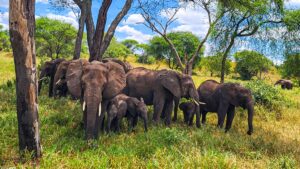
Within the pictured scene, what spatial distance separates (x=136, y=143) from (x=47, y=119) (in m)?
3.01

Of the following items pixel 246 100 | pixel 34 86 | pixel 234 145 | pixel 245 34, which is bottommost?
pixel 234 145

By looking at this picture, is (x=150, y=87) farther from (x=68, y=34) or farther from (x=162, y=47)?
(x=162, y=47)

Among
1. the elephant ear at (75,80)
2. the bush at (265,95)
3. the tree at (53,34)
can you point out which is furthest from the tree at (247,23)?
the tree at (53,34)

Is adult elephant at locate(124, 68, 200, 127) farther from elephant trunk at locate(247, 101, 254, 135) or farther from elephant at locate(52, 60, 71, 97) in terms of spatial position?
elephant at locate(52, 60, 71, 97)

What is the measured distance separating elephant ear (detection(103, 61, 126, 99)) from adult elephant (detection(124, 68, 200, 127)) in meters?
2.68

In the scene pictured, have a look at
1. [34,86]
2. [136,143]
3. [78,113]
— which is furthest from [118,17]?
[34,86]

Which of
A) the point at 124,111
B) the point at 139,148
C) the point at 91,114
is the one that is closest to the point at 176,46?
the point at 124,111

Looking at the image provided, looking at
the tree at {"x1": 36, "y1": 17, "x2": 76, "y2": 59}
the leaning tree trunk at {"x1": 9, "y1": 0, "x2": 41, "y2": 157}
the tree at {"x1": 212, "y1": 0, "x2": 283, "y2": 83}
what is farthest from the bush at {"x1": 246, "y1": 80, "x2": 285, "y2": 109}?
the tree at {"x1": 36, "y1": 17, "x2": 76, "y2": 59}

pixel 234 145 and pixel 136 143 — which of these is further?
pixel 234 145

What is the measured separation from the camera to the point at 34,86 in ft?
20.5

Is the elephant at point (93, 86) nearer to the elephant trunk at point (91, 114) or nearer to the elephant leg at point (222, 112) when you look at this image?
the elephant trunk at point (91, 114)

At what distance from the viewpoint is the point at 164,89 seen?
11.8 metres

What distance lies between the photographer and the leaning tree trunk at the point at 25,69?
5967mm

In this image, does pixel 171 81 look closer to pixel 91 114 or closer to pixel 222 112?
pixel 222 112
